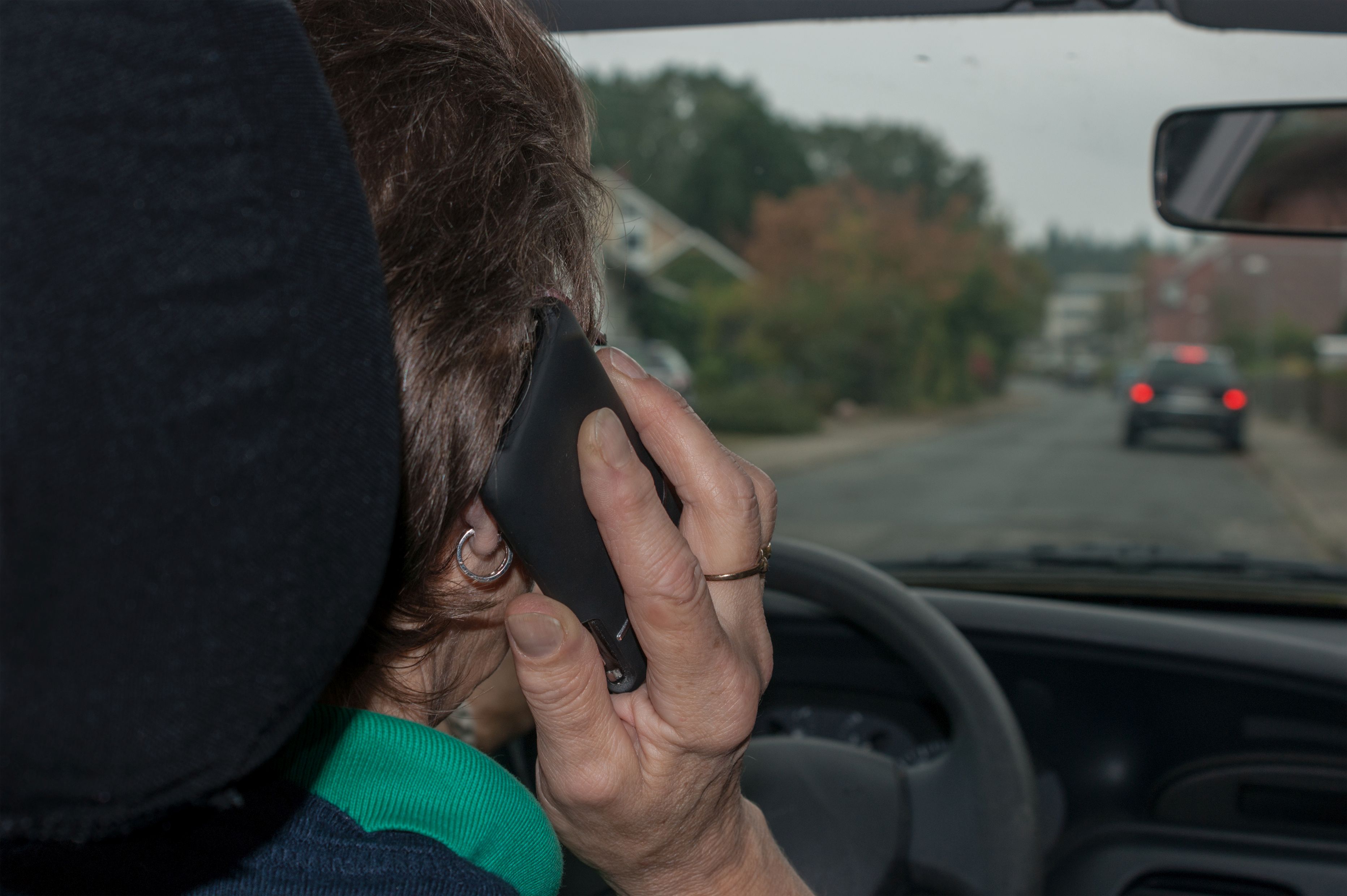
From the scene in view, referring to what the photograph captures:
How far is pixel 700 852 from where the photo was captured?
1.14m

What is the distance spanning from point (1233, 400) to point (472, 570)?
1762 centimetres

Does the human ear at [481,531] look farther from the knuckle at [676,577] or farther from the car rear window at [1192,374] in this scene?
the car rear window at [1192,374]

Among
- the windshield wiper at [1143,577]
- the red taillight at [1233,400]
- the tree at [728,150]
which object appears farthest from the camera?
the red taillight at [1233,400]

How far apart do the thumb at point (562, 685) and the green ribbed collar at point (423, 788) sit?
0.06m

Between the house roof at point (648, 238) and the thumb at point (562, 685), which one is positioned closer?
the thumb at point (562, 685)

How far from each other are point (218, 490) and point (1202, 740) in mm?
2325

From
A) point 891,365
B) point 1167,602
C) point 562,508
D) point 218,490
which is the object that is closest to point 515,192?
point 562,508

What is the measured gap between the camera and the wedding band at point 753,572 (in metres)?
1.06

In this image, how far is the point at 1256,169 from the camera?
221 cm

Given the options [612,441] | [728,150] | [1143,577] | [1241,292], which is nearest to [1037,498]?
[728,150]

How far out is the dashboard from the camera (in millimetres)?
2131

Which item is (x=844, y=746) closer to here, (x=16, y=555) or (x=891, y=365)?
(x=16, y=555)

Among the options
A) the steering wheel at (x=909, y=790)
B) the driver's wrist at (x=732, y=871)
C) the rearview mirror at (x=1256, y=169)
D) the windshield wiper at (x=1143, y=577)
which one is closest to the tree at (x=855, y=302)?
the windshield wiper at (x=1143, y=577)

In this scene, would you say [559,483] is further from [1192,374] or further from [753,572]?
[1192,374]
